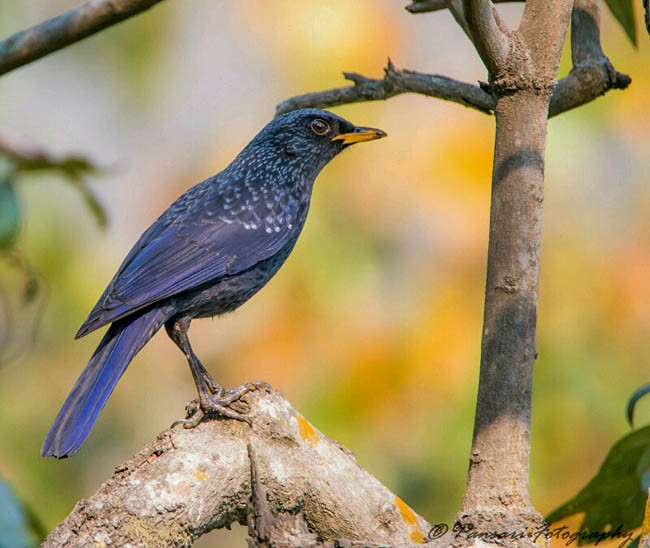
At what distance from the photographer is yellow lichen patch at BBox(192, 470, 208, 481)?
8.91ft

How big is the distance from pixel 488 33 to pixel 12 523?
193cm

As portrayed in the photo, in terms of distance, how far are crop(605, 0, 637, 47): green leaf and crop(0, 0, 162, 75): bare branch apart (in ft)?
5.50

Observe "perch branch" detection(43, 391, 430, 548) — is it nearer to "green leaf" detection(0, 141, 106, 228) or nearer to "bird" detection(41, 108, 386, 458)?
"bird" detection(41, 108, 386, 458)

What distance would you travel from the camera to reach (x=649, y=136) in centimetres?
672

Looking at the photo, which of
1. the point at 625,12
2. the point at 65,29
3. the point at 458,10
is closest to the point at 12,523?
the point at 65,29

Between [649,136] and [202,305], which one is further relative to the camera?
[649,136]

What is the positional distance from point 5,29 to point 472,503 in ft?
18.1

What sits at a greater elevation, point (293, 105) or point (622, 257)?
point (293, 105)

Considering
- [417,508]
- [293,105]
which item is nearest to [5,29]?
[293,105]

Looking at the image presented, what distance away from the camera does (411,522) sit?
Answer: 2928mm

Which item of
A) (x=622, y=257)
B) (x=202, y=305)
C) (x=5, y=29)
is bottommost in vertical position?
(x=622, y=257)

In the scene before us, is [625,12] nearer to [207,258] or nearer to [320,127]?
[320,127]

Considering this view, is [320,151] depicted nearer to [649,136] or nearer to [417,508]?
[417,508]

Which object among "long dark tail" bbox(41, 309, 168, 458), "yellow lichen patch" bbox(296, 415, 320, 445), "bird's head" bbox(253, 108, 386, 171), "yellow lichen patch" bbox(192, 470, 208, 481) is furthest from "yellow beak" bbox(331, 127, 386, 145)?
"yellow lichen patch" bbox(192, 470, 208, 481)
